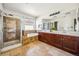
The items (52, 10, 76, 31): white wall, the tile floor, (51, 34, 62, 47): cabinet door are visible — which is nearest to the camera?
(52, 10, 76, 31): white wall

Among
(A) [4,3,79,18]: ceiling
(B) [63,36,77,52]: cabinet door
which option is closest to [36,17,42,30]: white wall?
(A) [4,3,79,18]: ceiling

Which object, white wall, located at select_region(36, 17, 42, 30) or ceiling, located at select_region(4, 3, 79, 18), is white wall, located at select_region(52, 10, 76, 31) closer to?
ceiling, located at select_region(4, 3, 79, 18)

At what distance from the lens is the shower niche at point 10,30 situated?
1.36 meters

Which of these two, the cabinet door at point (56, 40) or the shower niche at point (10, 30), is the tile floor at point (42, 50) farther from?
the shower niche at point (10, 30)

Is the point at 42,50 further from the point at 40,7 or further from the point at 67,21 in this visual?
the point at 40,7

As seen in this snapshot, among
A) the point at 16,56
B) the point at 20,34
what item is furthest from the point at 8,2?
the point at 16,56

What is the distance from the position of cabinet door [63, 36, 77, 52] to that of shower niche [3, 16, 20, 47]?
997mm

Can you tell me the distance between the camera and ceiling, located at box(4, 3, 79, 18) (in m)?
1.35

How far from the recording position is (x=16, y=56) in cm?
145

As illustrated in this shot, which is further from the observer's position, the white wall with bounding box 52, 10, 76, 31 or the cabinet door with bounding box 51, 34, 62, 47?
the cabinet door with bounding box 51, 34, 62, 47

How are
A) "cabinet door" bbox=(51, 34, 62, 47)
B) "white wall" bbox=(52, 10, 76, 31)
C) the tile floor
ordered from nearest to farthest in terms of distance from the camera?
"white wall" bbox=(52, 10, 76, 31) < the tile floor < "cabinet door" bbox=(51, 34, 62, 47)

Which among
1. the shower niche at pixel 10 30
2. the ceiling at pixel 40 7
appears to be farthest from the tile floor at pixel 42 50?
the ceiling at pixel 40 7

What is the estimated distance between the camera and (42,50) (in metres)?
1.49

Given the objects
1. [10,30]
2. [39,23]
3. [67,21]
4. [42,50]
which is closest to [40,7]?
[39,23]
